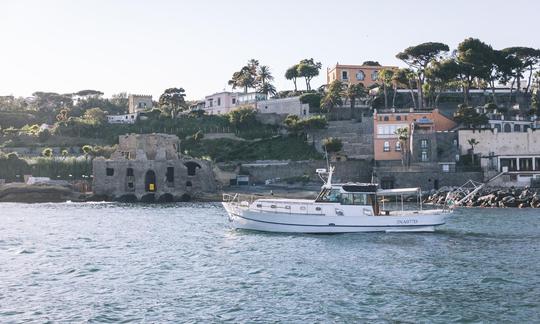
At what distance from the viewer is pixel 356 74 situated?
111812mm

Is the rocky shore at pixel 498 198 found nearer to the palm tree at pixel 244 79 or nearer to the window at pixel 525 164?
the window at pixel 525 164

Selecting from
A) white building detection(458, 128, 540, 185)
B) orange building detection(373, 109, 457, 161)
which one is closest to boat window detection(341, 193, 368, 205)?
white building detection(458, 128, 540, 185)

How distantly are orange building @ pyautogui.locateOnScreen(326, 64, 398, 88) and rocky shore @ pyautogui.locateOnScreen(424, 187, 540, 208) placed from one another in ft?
147

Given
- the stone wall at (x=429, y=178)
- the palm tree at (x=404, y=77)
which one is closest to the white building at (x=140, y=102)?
the palm tree at (x=404, y=77)

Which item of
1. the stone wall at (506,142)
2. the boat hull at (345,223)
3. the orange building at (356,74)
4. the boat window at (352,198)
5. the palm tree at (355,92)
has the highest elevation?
the orange building at (356,74)

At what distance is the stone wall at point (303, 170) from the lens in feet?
260

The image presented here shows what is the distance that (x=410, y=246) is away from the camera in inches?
1421

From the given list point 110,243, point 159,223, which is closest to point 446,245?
point 110,243

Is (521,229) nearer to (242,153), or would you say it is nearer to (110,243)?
(110,243)

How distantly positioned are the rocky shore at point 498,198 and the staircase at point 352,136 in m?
16.5

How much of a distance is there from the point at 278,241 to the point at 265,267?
864 cm

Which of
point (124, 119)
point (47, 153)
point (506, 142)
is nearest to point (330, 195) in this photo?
point (506, 142)

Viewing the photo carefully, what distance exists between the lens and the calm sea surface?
2194 cm

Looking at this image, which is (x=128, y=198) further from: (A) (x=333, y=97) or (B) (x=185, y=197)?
(A) (x=333, y=97)
